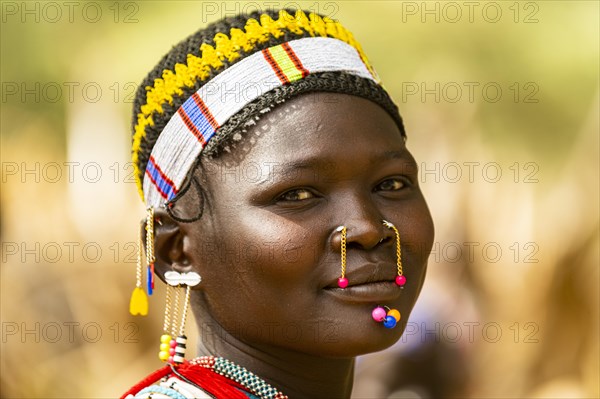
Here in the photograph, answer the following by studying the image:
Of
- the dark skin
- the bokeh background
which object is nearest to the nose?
the dark skin

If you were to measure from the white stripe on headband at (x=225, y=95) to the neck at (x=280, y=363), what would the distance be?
446 millimetres

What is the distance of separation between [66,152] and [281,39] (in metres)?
3.45

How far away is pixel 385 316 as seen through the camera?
2605 mm

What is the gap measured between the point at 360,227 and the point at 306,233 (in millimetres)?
147

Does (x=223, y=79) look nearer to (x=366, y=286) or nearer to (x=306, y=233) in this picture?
(x=306, y=233)

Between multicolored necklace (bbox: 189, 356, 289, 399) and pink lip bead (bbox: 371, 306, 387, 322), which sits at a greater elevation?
pink lip bead (bbox: 371, 306, 387, 322)

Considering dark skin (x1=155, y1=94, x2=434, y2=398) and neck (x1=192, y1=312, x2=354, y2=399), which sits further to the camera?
neck (x1=192, y1=312, x2=354, y2=399)

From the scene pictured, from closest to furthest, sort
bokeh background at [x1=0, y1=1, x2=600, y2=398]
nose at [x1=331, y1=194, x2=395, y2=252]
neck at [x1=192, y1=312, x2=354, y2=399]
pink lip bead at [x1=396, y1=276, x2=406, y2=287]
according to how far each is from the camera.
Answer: nose at [x1=331, y1=194, x2=395, y2=252] < pink lip bead at [x1=396, y1=276, x2=406, y2=287] < neck at [x1=192, y1=312, x2=354, y2=399] < bokeh background at [x1=0, y1=1, x2=600, y2=398]

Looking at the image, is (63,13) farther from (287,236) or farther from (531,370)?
(287,236)

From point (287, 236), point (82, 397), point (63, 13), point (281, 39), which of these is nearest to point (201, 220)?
point (287, 236)

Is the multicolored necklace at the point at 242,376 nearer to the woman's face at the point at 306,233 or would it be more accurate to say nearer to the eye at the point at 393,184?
the woman's face at the point at 306,233

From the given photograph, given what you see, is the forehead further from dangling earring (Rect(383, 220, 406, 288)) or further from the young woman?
dangling earring (Rect(383, 220, 406, 288))

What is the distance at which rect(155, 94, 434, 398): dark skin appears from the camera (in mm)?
2580

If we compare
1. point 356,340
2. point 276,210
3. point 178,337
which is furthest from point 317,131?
point 178,337
